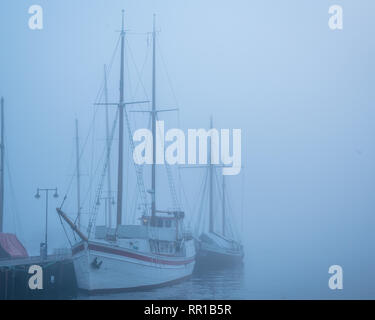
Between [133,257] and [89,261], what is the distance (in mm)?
1697

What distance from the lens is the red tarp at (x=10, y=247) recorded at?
24.4 metres

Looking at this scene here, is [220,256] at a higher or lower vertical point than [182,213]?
lower

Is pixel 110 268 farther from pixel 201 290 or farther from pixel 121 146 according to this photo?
pixel 121 146

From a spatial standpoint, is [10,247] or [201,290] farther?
[10,247]

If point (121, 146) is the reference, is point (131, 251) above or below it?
below

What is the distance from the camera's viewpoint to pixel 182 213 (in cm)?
2736

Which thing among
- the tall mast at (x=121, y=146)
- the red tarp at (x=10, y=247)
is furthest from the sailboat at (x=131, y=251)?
the red tarp at (x=10, y=247)

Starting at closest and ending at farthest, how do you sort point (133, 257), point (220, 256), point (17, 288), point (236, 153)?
point (236, 153), point (17, 288), point (133, 257), point (220, 256)

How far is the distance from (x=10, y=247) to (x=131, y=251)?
675cm

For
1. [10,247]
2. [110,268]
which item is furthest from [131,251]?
[10,247]

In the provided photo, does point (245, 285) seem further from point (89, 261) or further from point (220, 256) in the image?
point (220, 256)

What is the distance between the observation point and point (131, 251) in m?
21.0
